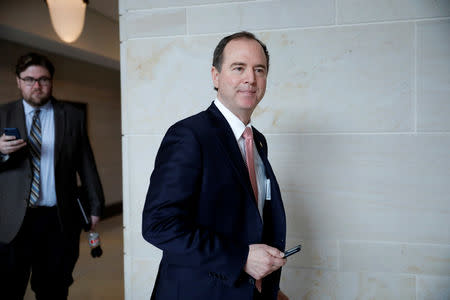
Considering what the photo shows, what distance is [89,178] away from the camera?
262 centimetres

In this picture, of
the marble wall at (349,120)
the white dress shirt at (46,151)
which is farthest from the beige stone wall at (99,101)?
the marble wall at (349,120)

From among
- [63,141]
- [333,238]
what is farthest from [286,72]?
[63,141]

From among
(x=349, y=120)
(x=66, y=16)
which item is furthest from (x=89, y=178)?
(x=349, y=120)

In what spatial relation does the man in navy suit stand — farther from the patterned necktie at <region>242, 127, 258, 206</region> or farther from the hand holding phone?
the hand holding phone

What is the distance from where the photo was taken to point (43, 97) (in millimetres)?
2414

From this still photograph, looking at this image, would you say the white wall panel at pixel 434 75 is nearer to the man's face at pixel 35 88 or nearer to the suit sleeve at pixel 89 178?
the suit sleeve at pixel 89 178

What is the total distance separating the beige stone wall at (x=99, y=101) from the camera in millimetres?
5992

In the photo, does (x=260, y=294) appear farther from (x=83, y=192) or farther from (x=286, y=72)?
(x=83, y=192)

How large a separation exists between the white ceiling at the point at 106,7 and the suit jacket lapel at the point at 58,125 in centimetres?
313

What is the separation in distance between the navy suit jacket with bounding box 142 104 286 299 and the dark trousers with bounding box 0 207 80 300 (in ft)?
4.79

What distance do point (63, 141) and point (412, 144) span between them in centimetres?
231

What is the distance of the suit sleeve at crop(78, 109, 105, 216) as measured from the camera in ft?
8.57

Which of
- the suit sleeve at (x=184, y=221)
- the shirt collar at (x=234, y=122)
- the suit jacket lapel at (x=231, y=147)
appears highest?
the shirt collar at (x=234, y=122)

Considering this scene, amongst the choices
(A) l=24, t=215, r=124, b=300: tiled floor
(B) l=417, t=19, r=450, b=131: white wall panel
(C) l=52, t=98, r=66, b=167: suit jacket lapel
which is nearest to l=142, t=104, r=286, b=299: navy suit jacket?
(B) l=417, t=19, r=450, b=131: white wall panel
